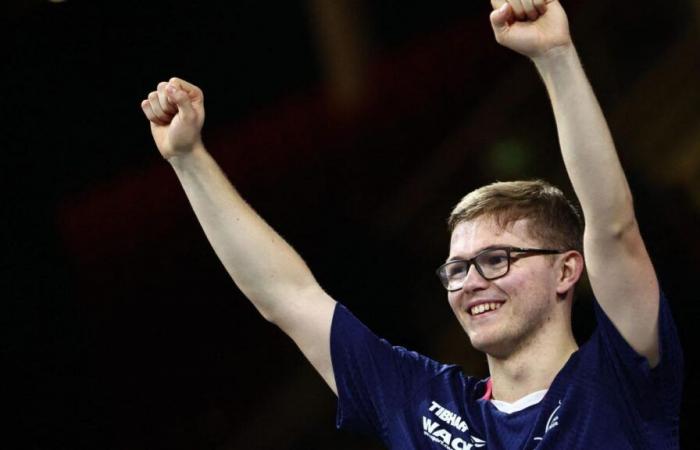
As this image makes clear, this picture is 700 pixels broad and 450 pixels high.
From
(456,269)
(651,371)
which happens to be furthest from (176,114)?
(651,371)

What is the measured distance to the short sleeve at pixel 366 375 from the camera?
8.05 feet

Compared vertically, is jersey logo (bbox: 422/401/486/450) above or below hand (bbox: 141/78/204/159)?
below

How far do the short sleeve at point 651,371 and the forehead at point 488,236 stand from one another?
0.30 m

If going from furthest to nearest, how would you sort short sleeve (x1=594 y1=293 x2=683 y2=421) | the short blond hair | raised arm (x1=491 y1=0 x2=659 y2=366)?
1. the short blond hair
2. short sleeve (x1=594 y1=293 x2=683 y2=421)
3. raised arm (x1=491 y1=0 x2=659 y2=366)

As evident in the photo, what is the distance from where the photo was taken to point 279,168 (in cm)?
575

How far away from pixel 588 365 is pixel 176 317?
3.61m

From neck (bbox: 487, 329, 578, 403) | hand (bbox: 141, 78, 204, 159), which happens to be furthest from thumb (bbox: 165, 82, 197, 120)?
neck (bbox: 487, 329, 578, 403)

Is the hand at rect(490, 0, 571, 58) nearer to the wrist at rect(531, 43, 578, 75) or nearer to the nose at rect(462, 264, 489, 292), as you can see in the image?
the wrist at rect(531, 43, 578, 75)

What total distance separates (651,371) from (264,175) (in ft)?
12.5

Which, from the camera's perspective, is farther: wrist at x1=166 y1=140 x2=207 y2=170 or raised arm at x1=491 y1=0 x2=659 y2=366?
wrist at x1=166 y1=140 x2=207 y2=170

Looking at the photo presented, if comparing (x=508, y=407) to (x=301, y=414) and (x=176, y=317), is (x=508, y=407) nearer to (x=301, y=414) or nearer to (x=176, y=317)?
(x=301, y=414)

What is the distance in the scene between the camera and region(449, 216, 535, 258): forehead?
7.82ft

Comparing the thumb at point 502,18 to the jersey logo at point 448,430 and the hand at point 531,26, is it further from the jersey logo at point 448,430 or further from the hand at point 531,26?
the jersey logo at point 448,430

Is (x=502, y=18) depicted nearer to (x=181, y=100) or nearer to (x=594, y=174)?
(x=594, y=174)
